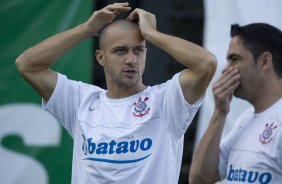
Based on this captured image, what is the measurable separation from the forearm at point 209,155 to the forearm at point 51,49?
999mm

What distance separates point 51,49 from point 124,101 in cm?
58

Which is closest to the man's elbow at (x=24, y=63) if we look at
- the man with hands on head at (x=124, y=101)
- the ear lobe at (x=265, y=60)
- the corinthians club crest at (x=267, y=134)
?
the man with hands on head at (x=124, y=101)

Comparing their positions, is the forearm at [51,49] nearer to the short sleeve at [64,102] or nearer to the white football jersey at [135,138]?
the short sleeve at [64,102]

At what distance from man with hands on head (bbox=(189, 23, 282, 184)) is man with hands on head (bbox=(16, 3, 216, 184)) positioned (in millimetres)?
140

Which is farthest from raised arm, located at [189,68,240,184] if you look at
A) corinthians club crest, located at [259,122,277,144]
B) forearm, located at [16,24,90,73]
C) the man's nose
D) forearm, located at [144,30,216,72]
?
forearm, located at [16,24,90,73]

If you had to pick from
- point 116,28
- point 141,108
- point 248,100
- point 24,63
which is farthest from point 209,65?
point 24,63

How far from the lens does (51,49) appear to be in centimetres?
504

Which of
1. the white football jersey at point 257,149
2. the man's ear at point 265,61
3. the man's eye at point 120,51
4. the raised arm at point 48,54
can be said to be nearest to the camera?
the white football jersey at point 257,149

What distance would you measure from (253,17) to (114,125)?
2139mm

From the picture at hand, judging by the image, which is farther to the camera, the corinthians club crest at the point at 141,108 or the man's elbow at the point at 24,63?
the man's elbow at the point at 24,63

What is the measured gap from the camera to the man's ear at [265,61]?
182 inches

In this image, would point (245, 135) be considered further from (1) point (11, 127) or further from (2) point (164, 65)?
(1) point (11, 127)

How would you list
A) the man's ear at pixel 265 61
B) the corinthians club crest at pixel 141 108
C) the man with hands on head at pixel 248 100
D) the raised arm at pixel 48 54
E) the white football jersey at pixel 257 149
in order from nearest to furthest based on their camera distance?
1. the white football jersey at pixel 257 149
2. the man with hands on head at pixel 248 100
3. the man's ear at pixel 265 61
4. the corinthians club crest at pixel 141 108
5. the raised arm at pixel 48 54

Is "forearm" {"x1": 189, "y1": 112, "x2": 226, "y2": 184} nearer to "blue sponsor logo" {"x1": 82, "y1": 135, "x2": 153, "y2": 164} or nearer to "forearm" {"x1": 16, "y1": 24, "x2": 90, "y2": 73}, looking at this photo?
"blue sponsor logo" {"x1": 82, "y1": 135, "x2": 153, "y2": 164}
